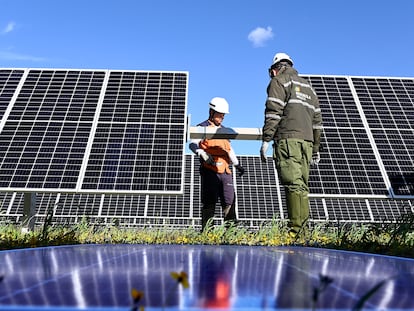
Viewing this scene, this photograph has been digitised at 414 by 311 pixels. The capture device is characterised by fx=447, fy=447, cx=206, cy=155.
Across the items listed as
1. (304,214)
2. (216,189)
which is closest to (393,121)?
(216,189)

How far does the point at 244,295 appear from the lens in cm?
185

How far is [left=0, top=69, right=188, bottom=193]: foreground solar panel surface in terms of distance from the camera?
7.94m

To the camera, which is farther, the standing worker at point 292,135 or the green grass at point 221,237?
the standing worker at point 292,135

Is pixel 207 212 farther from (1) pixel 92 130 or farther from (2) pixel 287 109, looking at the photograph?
(1) pixel 92 130

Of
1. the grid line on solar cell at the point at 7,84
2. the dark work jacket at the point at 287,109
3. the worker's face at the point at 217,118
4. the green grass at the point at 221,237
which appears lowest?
the green grass at the point at 221,237

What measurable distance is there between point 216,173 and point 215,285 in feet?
19.0

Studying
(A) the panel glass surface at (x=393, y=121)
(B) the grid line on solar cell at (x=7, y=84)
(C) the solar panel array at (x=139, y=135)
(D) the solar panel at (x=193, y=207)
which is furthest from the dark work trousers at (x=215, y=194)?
(D) the solar panel at (x=193, y=207)

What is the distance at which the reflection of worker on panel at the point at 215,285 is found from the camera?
169 cm

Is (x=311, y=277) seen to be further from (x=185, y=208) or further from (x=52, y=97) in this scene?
(x=185, y=208)

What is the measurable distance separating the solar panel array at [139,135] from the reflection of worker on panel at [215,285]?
164 inches

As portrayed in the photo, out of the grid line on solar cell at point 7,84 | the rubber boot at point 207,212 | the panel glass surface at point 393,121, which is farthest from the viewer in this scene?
the grid line on solar cell at point 7,84

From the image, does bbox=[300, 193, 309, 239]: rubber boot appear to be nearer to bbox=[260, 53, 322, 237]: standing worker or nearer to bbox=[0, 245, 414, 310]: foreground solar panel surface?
bbox=[260, 53, 322, 237]: standing worker

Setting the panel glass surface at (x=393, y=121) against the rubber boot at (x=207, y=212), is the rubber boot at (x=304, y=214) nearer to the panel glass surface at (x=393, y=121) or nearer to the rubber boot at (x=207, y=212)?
the rubber boot at (x=207, y=212)

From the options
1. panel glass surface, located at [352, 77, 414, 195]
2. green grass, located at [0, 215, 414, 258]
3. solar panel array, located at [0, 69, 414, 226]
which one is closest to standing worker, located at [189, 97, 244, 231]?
solar panel array, located at [0, 69, 414, 226]
